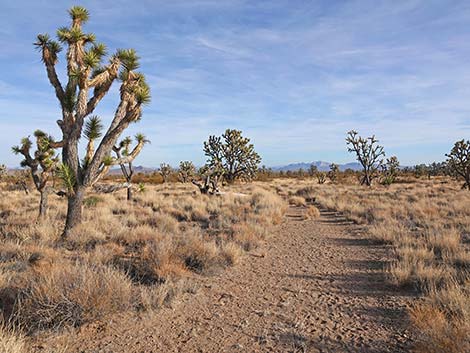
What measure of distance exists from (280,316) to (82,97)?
8213 mm

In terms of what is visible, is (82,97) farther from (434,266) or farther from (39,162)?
(434,266)

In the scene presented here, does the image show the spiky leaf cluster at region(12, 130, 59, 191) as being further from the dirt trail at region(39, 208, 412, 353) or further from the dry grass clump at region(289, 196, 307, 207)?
the dry grass clump at region(289, 196, 307, 207)

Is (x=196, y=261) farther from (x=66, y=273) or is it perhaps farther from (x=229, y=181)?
(x=229, y=181)

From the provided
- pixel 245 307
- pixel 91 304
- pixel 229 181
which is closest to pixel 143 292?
pixel 91 304

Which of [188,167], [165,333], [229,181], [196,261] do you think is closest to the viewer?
[165,333]

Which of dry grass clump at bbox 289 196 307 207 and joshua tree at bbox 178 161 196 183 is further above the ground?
joshua tree at bbox 178 161 196 183

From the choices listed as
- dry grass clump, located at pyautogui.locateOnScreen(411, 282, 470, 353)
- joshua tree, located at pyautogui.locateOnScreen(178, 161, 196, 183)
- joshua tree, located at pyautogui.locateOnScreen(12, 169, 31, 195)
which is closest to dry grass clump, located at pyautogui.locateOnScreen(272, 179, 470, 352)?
dry grass clump, located at pyautogui.locateOnScreen(411, 282, 470, 353)

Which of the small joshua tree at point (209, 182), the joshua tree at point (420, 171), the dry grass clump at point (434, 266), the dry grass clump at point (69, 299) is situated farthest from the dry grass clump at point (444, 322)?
the joshua tree at point (420, 171)

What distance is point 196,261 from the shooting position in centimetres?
724

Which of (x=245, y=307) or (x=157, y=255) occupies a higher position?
(x=157, y=255)

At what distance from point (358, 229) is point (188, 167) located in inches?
1542

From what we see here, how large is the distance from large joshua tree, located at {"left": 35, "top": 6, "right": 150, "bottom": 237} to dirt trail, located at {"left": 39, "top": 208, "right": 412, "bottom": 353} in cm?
526

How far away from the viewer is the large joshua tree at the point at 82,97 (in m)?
9.46

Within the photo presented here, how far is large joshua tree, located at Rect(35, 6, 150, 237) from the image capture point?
9461 mm
